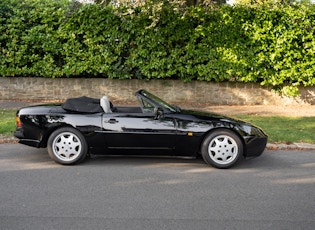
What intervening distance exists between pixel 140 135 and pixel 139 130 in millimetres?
77

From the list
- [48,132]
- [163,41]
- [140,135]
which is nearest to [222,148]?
[140,135]

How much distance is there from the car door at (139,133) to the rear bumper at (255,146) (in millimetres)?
1141

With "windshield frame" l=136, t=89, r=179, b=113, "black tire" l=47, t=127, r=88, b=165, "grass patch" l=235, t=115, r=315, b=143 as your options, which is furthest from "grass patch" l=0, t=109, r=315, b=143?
"windshield frame" l=136, t=89, r=179, b=113

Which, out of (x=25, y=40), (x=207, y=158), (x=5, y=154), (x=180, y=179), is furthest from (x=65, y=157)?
(x=25, y=40)

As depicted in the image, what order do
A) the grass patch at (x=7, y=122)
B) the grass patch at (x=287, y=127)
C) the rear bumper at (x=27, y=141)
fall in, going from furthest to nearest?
the grass patch at (x=7, y=122), the grass patch at (x=287, y=127), the rear bumper at (x=27, y=141)

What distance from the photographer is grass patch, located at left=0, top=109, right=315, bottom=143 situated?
7.72m

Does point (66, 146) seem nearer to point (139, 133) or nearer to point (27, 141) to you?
point (27, 141)

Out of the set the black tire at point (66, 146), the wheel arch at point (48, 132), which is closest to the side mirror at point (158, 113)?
the black tire at point (66, 146)

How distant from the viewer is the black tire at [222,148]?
18.6ft

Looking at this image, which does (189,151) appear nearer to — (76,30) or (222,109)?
(222,109)

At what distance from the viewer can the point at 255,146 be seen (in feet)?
18.9

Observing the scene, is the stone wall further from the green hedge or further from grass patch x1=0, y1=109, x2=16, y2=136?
grass patch x1=0, y1=109, x2=16, y2=136

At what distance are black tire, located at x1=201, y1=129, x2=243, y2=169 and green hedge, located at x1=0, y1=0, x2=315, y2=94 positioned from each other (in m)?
6.78

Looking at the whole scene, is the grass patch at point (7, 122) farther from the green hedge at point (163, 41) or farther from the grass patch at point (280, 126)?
the green hedge at point (163, 41)
